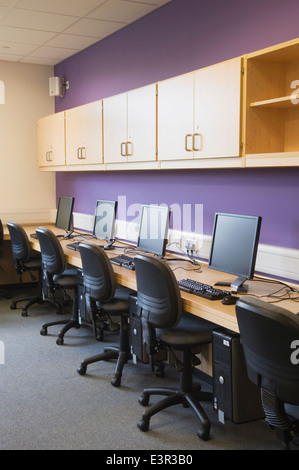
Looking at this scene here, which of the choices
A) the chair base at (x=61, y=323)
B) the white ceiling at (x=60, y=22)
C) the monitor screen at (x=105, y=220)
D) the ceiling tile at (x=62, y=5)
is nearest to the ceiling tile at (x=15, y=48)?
the white ceiling at (x=60, y=22)

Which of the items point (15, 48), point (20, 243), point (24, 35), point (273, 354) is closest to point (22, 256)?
point (20, 243)

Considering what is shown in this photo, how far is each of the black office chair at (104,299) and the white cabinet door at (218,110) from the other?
970mm

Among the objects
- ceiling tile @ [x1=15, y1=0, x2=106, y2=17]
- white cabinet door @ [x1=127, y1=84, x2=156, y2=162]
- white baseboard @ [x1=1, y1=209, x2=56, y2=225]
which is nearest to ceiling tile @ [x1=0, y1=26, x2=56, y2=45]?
ceiling tile @ [x1=15, y1=0, x2=106, y2=17]

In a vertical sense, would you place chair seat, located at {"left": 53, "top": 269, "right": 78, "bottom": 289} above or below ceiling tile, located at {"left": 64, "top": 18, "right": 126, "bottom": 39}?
below

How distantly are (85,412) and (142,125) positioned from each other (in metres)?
2.17

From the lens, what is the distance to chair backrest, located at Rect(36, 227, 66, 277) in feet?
14.2

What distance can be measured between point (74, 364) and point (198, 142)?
1926 mm

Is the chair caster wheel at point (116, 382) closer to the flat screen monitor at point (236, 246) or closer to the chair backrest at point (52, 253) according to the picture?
the flat screen monitor at point (236, 246)

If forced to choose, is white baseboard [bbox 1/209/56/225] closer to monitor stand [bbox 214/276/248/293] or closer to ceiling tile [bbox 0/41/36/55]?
ceiling tile [bbox 0/41/36/55]

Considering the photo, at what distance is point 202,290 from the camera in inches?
115

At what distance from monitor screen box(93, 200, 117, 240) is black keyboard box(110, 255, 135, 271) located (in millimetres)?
708

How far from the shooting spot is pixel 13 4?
4.25 metres

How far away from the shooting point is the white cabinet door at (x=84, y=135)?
15.7ft

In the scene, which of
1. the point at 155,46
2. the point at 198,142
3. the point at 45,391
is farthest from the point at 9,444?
the point at 155,46
